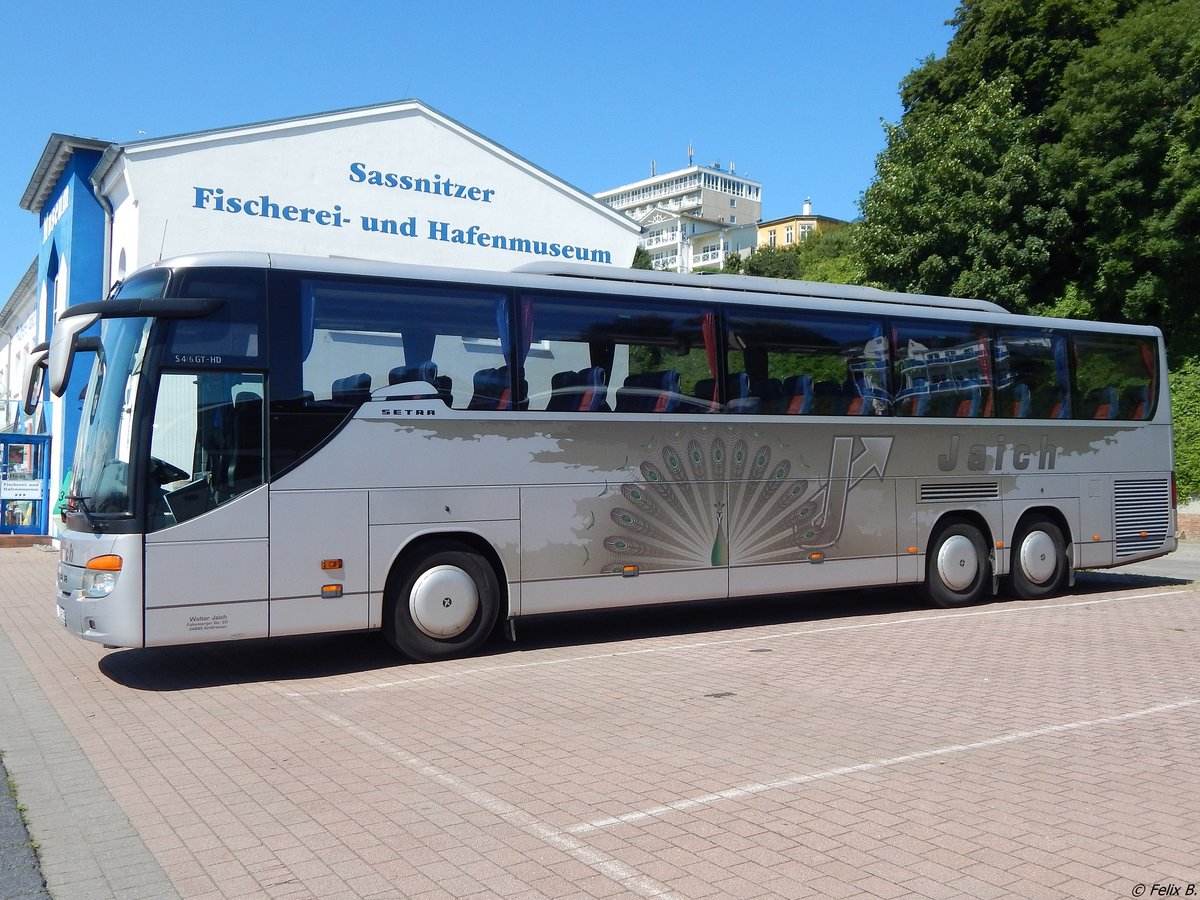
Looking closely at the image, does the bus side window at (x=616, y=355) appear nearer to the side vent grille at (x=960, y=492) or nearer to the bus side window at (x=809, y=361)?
the bus side window at (x=809, y=361)

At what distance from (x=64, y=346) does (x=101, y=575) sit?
5.82 ft

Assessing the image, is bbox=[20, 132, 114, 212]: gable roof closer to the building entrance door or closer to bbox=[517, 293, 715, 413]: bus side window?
the building entrance door

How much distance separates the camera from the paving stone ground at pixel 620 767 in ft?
14.9

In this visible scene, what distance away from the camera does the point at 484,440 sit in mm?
9766

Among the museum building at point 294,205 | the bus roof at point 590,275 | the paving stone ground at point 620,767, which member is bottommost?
the paving stone ground at point 620,767

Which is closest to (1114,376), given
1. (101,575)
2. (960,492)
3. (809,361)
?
(960,492)

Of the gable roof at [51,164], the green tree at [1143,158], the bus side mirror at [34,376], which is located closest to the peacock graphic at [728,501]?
the bus side mirror at [34,376]

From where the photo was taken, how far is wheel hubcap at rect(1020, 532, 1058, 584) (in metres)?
13.8

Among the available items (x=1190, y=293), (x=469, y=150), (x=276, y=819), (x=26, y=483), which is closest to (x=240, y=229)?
(x=469, y=150)

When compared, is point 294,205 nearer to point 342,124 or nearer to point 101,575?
point 342,124

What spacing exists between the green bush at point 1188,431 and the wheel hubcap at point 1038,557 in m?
12.4

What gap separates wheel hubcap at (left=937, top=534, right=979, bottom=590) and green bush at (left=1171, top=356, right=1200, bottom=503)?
540 inches

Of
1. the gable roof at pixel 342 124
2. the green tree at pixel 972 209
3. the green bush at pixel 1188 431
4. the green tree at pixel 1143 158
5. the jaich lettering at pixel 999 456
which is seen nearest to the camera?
the jaich lettering at pixel 999 456

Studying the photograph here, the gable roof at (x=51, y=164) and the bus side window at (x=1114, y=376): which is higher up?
the gable roof at (x=51, y=164)
